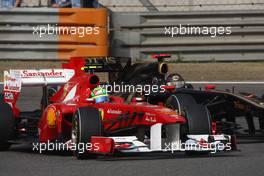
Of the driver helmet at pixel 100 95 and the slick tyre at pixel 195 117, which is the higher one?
the driver helmet at pixel 100 95

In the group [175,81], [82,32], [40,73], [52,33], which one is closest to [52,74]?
[40,73]

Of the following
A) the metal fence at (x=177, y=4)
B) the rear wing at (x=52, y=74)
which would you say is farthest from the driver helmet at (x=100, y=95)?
the metal fence at (x=177, y=4)

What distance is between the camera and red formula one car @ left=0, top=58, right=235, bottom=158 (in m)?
9.67

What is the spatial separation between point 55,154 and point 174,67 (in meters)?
8.61

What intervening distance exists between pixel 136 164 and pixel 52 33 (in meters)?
9.71

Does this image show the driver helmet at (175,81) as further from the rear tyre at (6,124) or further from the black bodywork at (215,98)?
the rear tyre at (6,124)

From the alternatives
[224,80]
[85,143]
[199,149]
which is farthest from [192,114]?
[224,80]

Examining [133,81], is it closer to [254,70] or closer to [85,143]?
[85,143]

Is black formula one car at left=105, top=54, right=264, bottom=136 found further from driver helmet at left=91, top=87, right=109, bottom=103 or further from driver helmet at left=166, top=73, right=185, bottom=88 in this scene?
driver helmet at left=91, top=87, right=109, bottom=103

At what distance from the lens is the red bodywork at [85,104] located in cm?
980

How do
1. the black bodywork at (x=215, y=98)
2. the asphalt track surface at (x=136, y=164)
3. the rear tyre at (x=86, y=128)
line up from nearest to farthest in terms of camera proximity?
the asphalt track surface at (x=136, y=164) < the rear tyre at (x=86, y=128) < the black bodywork at (x=215, y=98)

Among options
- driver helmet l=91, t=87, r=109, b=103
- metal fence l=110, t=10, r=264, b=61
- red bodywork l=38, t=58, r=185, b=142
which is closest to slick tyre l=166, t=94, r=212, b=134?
red bodywork l=38, t=58, r=185, b=142

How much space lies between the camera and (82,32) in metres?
18.5

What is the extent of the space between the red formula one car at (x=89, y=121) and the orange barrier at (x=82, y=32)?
244 inches
